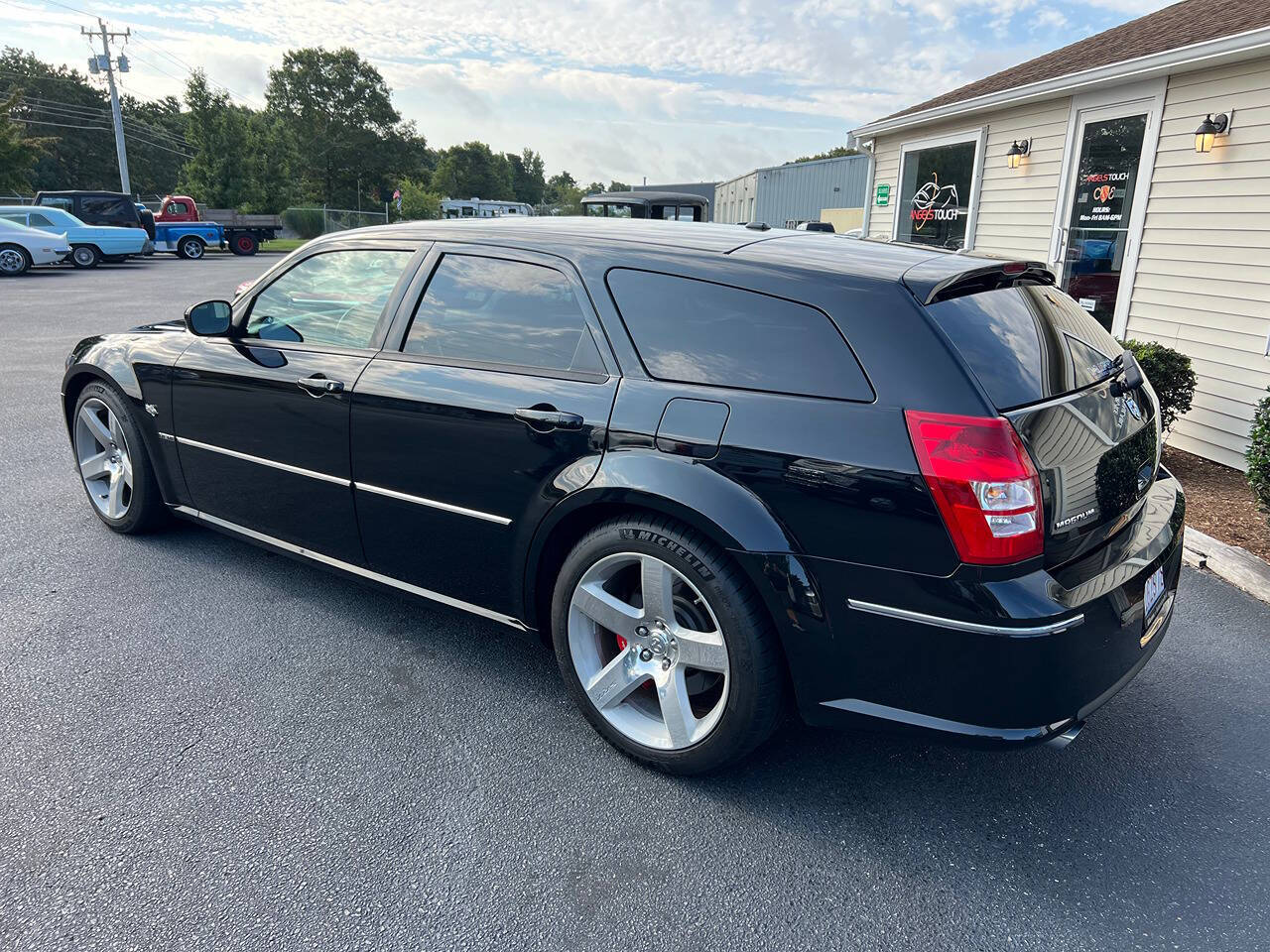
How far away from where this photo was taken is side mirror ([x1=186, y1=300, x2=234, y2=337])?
11.7 ft

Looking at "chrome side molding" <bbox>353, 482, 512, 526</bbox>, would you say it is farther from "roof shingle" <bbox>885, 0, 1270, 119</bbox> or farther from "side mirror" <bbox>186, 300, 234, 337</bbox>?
"roof shingle" <bbox>885, 0, 1270, 119</bbox>

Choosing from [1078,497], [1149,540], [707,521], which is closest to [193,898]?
[707,521]

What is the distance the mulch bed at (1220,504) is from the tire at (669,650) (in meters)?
3.54

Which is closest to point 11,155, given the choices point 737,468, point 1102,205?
point 1102,205

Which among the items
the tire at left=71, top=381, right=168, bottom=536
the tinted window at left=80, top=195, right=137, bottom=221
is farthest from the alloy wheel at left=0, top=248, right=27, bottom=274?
the tire at left=71, top=381, right=168, bottom=536

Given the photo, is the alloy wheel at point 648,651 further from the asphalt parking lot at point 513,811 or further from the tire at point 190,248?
the tire at point 190,248

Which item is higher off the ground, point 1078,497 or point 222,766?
point 1078,497

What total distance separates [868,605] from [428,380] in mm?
1687

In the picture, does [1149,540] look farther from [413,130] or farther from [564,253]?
[413,130]

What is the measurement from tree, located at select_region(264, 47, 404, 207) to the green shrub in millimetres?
30047

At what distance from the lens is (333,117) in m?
72.6

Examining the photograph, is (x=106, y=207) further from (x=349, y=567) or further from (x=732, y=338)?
(x=732, y=338)

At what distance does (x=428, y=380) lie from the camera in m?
2.92

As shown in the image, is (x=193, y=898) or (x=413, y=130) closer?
(x=193, y=898)
